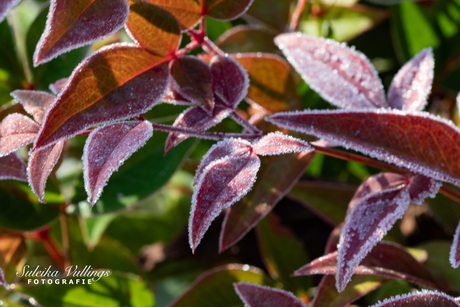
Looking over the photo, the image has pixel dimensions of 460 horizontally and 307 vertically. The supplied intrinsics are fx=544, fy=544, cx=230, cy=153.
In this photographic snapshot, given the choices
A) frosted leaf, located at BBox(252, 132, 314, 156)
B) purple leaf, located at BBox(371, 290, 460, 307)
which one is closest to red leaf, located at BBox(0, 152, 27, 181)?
frosted leaf, located at BBox(252, 132, 314, 156)

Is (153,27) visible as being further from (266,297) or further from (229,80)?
(266,297)

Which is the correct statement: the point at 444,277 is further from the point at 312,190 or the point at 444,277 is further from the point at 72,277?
the point at 72,277

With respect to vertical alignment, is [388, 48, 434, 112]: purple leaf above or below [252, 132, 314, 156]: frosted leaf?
below

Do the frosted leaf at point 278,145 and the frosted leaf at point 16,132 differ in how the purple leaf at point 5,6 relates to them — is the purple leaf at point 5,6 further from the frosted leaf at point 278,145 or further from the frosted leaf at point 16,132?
the frosted leaf at point 278,145

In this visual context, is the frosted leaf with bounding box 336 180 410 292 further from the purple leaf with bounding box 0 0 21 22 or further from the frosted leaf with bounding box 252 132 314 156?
the purple leaf with bounding box 0 0 21 22

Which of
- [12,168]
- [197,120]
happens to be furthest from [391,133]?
[12,168]

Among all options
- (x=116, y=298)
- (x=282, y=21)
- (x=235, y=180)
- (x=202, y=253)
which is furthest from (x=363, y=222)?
(x=202, y=253)
